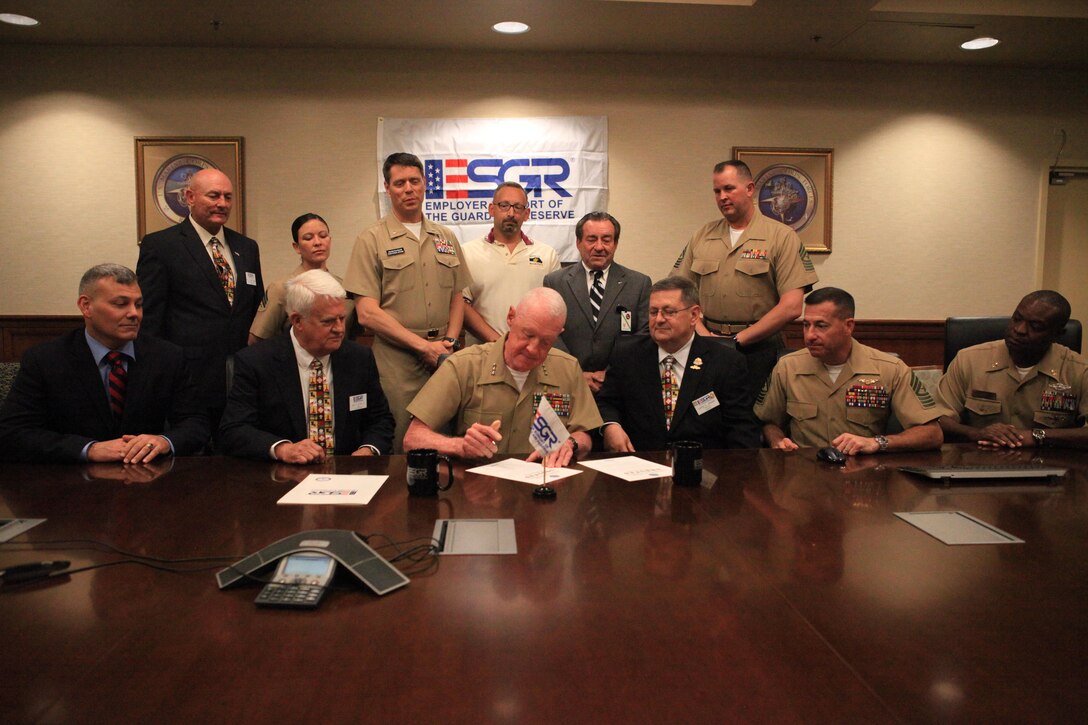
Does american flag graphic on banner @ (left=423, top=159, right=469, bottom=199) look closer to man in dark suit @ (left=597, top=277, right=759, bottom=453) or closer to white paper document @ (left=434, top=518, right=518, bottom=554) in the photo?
man in dark suit @ (left=597, top=277, right=759, bottom=453)

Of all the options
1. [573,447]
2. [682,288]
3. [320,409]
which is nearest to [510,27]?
[682,288]

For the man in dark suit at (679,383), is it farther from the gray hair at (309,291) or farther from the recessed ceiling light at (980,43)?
the recessed ceiling light at (980,43)

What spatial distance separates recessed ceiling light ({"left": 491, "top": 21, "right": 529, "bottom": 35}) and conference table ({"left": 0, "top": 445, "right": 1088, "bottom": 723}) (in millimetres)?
3561

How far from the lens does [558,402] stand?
2818 mm

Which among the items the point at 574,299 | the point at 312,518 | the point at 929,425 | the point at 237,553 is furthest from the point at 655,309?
the point at 237,553

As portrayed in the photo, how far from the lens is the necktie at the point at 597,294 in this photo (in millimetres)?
3701

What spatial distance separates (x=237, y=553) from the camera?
1.57m

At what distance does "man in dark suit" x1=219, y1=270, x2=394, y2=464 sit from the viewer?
2625 mm

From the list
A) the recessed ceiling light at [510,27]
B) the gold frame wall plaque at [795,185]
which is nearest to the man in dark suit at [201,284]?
the recessed ceiling light at [510,27]

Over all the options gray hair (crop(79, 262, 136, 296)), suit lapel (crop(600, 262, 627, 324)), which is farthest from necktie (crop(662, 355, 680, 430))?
gray hair (crop(79, 262, 136, 296))

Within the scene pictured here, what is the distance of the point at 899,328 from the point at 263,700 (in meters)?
5.67

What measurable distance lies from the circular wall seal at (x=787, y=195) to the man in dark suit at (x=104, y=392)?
4.21m

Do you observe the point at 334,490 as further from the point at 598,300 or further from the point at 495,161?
the point at 495,161

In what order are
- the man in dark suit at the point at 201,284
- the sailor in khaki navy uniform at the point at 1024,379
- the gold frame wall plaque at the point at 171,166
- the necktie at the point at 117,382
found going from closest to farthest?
the necktie at the point at 117,382 < the sailor in khaki navy uniform at the point at 1024,379 < the man in dark suit at the point at 201,284 < the gold frame wall plaque at the point at 171,166
